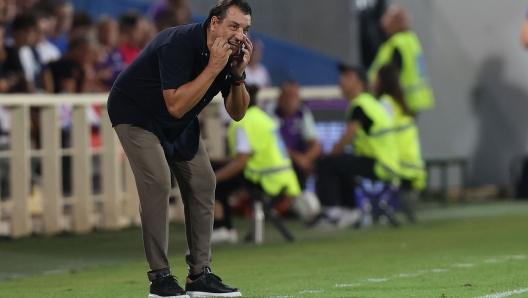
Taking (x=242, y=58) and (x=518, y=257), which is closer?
(x=242, y=58)

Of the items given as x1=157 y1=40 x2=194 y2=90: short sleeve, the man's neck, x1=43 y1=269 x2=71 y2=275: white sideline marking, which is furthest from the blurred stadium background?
the man's neck

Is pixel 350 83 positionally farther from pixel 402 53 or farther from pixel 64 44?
pixel 64 44

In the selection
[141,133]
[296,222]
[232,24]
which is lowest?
[296,222]

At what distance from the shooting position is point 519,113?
1770 cm

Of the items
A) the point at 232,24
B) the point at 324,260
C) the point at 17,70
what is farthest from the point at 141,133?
the point at 17,70

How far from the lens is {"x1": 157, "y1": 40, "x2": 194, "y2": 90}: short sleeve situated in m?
6.24

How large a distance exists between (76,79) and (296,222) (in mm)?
3110

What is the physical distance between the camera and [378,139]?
41.8ft

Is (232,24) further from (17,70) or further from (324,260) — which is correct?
(17,70)

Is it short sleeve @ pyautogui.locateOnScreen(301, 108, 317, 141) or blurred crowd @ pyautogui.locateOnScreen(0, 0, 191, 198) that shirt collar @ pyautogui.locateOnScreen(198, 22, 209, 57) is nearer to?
blurred crowd @ pyautogui.locateOnScreen(0, 0, 191, 198)

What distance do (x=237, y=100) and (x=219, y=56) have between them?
52 cm

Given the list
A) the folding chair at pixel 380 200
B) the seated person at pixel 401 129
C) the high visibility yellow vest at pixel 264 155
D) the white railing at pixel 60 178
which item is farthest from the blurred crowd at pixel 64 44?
the folding chair at pixel 380 200

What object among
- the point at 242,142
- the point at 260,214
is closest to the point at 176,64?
the point at 242,142

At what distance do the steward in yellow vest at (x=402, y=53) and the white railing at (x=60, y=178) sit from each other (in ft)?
13.9
